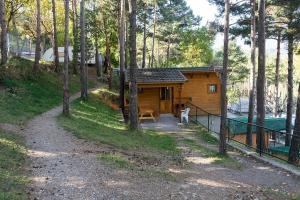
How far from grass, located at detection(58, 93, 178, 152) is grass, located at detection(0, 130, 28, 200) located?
3.04 metres

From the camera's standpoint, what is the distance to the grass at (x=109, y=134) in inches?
543

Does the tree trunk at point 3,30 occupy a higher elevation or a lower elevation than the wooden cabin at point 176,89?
higher

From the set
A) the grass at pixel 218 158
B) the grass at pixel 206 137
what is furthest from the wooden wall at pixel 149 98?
the grass at pixel 218 158

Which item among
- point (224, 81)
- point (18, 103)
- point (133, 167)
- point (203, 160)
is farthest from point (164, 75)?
point (133, 167)

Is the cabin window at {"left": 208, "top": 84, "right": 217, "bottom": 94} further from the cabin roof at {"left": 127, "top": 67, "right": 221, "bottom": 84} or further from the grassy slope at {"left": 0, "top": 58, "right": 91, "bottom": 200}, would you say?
the grassy slope at {"left": 0, "top": 58, "right": 91, "bottom": 200}

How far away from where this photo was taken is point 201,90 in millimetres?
26562

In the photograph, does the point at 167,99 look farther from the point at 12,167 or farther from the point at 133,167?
the point at 12,167

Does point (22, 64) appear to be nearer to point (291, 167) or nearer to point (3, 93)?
point (3, 93)

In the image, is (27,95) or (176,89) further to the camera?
(176,89)

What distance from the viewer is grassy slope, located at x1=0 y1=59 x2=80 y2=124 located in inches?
625

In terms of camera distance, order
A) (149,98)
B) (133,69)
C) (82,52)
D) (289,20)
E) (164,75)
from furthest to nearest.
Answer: (149,98) < (164,75) < (82,52) < (289,20) < (133,69)

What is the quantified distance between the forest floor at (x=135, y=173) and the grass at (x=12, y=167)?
0.77 feet

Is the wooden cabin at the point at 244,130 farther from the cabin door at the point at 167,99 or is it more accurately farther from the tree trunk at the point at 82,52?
the tree trunk at the point at 82,52

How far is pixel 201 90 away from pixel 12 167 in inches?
765
